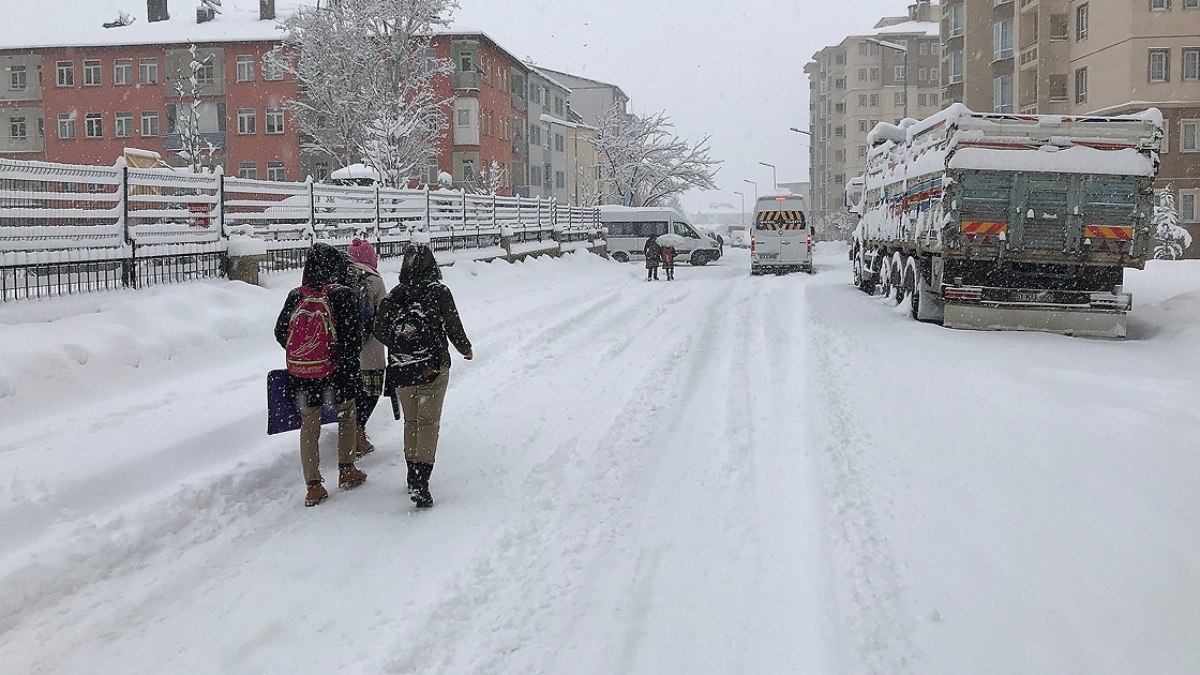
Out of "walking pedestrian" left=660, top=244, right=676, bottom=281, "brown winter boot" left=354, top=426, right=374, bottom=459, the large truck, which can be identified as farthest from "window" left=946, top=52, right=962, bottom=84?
"brown winter boot" left=354, top=426, right=374, bottom=459

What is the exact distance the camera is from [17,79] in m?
60.2

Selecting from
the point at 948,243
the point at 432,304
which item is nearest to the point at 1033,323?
the point at 948,243

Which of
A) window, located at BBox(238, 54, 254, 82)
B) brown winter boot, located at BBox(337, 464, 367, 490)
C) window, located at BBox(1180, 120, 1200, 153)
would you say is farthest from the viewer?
window, located at BBox(238, 54, 254, 82)

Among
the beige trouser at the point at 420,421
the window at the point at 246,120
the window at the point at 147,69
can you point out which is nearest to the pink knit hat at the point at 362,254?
the beige trouser at the point at 420,421

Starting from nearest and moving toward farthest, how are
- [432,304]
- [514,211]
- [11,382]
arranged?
[432,304], [11,382], [514,211]

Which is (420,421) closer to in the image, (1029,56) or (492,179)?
(492,179)

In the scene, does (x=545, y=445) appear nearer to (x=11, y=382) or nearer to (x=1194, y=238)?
(x=11, y=382)

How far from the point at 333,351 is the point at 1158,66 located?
40.6 metres

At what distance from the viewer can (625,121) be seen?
229 ft

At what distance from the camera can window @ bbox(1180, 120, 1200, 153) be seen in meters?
38.1

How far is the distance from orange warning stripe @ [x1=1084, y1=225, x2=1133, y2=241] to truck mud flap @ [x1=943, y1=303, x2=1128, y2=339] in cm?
105

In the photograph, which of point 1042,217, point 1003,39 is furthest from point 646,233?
point 1042,217

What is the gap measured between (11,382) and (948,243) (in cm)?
1168

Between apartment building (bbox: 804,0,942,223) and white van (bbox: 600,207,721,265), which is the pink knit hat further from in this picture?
apartment building (bbox: 804,0,942,223)
